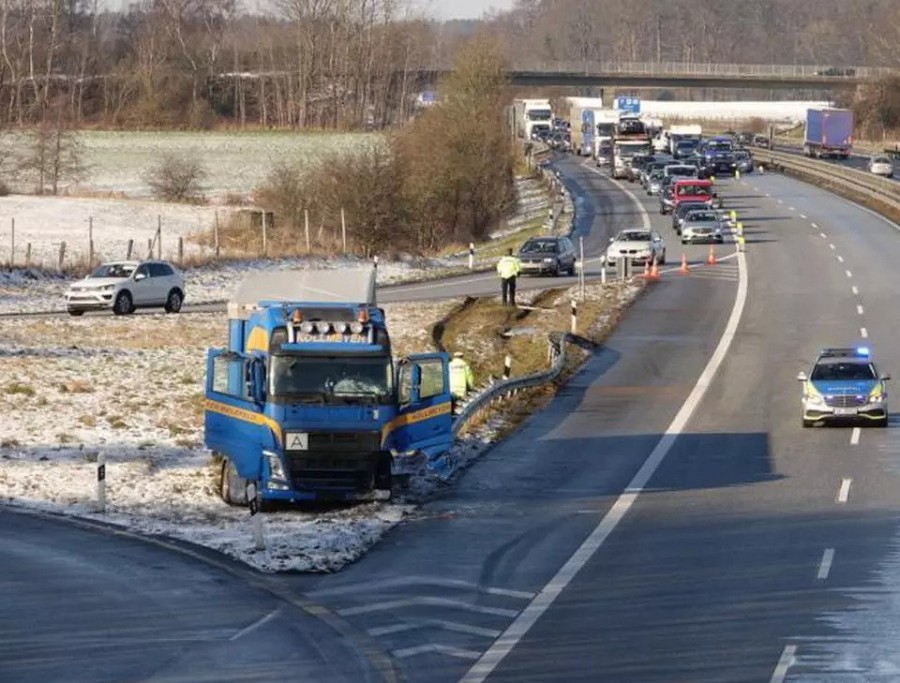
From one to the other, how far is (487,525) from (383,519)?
56.5 inches

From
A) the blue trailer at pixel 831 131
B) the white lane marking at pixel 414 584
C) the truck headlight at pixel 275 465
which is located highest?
the blue trailer at pixel 831 131

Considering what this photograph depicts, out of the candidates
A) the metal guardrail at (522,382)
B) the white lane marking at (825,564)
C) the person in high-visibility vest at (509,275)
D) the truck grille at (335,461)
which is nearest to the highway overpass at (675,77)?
the person in high-visibility vest at (509,275)

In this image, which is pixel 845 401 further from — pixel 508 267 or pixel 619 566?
pixel 508 267

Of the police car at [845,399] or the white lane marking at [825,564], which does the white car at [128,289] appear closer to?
the police car at [845,399]

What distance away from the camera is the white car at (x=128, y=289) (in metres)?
52.4

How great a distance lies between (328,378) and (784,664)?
9841 millimetres

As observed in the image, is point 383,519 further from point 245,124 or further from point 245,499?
point 245,124

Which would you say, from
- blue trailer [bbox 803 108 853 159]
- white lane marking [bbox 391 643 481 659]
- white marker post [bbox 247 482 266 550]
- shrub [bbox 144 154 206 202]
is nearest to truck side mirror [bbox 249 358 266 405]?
white marker post [bbox 247 482 266 550]

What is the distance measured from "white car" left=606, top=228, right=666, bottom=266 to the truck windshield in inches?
1566

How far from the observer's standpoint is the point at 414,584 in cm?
2192

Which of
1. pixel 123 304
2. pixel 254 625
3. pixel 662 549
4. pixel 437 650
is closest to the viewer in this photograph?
pixel 437 650

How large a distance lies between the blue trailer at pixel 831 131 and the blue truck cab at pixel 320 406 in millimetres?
103450

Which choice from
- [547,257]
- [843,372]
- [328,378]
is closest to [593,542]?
[328,378]

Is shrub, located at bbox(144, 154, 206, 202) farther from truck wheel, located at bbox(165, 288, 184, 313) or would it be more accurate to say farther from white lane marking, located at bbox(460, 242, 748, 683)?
white lane marking, located at bbox(460, 242, 748, 683)
